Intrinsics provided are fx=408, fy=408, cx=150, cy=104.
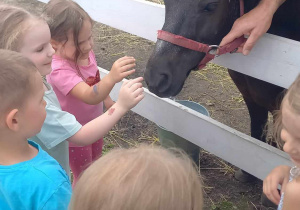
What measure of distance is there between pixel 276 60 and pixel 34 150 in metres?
1.11

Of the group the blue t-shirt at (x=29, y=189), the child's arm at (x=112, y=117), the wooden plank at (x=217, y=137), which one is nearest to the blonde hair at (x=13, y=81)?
the blue t-shirt at (x=29, y=189)

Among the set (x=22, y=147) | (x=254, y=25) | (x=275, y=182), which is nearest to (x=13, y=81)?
(x=22, y=147)

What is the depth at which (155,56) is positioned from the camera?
6.22 ft

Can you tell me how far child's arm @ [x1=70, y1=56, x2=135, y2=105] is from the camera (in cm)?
178

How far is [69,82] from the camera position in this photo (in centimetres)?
188

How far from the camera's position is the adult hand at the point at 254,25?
1.73m

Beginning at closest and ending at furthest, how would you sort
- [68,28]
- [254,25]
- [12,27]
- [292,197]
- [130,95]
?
[292,197], [12,27], [130,95], [254,25], [68,28]

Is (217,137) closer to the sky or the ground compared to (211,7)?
closer to the ground

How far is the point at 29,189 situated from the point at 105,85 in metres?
A: 0.72

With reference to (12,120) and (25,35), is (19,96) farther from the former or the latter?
(25,35)

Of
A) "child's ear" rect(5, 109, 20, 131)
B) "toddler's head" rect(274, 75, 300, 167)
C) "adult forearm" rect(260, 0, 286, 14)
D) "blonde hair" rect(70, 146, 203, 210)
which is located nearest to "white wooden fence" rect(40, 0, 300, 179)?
Answer: "adult forearm" rect(260, 0, 286, 14)

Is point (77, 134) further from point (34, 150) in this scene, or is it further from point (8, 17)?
point (8, 17)

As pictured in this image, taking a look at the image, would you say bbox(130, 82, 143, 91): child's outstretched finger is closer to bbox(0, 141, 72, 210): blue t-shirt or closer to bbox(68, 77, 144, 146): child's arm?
bbox(68, 77, 144, 146): child's arm

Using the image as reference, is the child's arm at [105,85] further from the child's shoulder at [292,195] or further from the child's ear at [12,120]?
the child's shoulder at [292,195]
